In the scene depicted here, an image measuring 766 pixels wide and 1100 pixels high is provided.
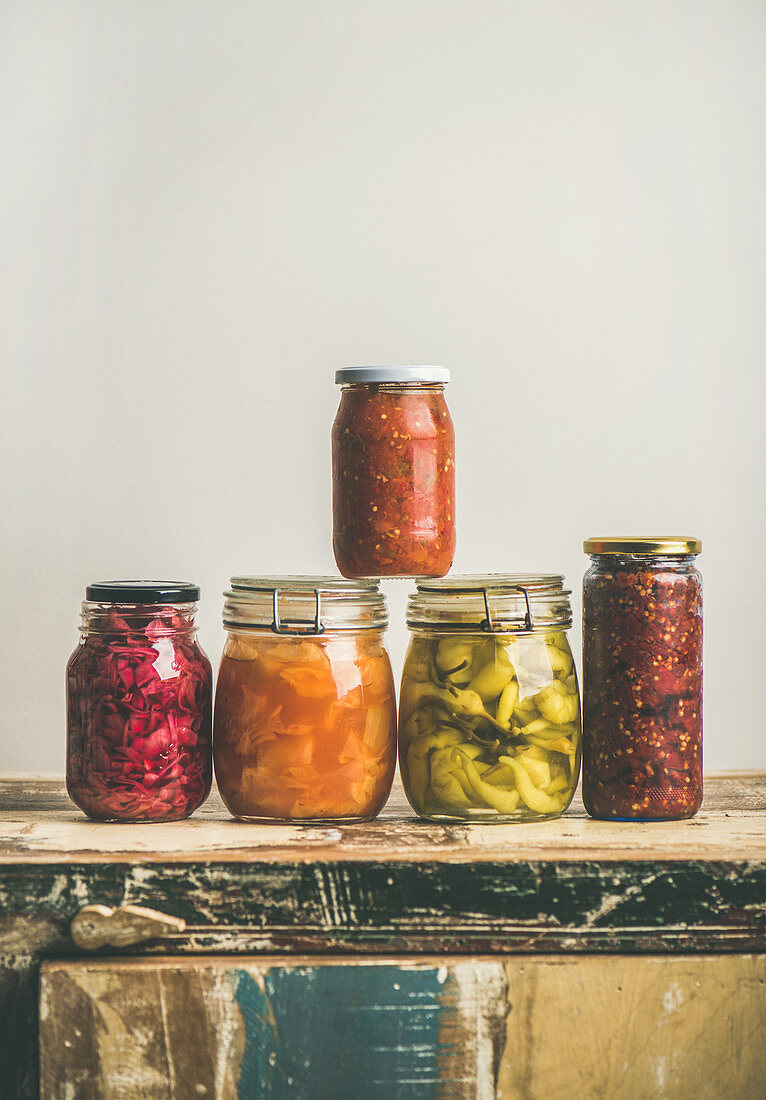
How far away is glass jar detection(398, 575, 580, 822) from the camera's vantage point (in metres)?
0.97

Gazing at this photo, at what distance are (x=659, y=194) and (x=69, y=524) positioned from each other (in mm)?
858

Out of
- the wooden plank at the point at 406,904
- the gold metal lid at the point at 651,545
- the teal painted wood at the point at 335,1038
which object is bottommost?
the teal painted wood at the point at 335,1038

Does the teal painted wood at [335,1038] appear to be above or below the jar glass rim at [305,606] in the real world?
below

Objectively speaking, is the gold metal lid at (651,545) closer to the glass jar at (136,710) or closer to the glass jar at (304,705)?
the glass jar at (304,705)

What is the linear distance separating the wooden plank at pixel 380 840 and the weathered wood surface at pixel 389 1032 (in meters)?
0.08

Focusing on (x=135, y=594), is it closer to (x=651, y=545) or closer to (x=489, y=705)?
(x=489, y=705)

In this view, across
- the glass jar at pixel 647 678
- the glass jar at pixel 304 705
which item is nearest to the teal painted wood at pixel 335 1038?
the glass jar at pixel 304 705

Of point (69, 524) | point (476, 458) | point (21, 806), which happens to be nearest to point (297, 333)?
point (476, 458)

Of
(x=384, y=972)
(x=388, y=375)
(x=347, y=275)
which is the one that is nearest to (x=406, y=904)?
(x=384, y=972)

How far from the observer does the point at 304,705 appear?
96 cm

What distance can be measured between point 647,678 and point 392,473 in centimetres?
30

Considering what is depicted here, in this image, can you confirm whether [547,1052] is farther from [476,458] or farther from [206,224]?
[206,224]

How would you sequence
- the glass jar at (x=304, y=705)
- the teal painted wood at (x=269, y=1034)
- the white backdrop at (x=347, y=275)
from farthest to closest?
1. the white backdrop at (x=347, y=275)
2. the glass jar at (x=304, y=705)
3. the teal painted wood at (x=269, y=1034)

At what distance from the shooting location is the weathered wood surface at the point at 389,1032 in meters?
0.86
